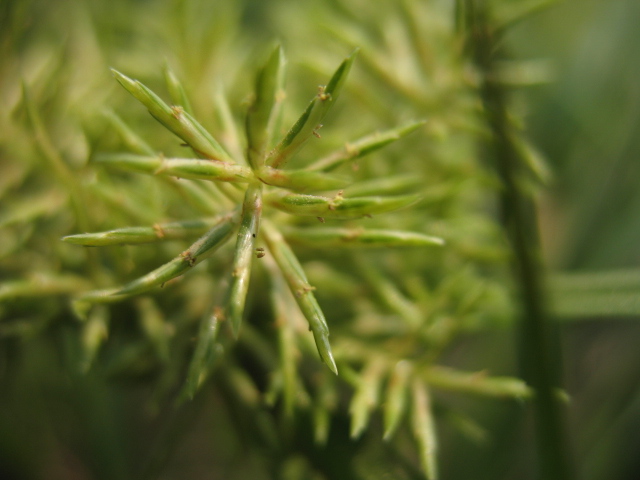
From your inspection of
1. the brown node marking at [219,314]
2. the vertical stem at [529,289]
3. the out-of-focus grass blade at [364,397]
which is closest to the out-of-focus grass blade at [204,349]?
the brown node marking at [219,314]

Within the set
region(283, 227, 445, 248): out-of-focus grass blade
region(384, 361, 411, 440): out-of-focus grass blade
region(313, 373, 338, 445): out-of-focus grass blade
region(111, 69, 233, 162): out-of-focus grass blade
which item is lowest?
region(313, 373, 338, 445): out-of-focus grass blade

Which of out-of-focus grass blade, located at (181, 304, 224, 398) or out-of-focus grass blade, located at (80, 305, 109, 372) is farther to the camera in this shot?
out-of-focus grass blade, located at (80, 305, 109, 372)

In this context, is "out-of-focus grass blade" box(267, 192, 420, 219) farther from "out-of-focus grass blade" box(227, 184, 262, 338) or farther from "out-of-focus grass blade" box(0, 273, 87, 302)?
"out-of-focus grass blade" box(0, 273, 87, 302)

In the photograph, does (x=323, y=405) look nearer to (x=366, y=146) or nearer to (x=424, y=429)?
(x=424, y=429)

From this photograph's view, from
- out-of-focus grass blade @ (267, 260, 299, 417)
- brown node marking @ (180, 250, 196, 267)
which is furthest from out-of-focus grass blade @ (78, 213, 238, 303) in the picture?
out-of-focus grass blade @ (267, 260, 299, 417)

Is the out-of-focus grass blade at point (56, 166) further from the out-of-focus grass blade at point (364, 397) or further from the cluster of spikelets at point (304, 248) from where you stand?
the out-of-focus grass blade at point (364, 397)

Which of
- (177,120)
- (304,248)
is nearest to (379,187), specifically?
(304,248)

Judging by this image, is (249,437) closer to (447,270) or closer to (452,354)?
(447,270)

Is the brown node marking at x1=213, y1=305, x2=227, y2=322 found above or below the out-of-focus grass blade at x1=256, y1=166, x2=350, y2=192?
below
